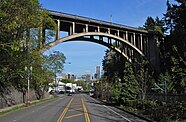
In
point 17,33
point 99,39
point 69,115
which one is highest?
point 99,39

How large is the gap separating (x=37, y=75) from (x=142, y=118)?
25.6 metres

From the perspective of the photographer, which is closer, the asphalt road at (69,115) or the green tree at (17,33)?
the green tree at (17,33)

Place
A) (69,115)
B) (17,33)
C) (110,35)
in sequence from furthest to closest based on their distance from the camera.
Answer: (110,35) < (17,33) < (69,115)

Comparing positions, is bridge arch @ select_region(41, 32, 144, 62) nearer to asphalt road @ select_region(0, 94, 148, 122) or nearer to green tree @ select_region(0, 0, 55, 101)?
green tree @ select_region(0, 0, 55, 101)

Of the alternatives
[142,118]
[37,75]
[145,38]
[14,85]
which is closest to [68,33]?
[37,75]

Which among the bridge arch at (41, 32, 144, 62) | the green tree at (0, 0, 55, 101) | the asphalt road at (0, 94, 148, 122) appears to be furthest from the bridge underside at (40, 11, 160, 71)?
the asphalt road at (0, 94, 148, 122)

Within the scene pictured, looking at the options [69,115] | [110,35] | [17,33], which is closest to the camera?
[69,115]

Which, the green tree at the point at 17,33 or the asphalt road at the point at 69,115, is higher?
the green tree at the point at 17,33

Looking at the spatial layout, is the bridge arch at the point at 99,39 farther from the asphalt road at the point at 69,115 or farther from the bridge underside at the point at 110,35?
the asphalt road at the point at 69,115

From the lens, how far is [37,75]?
44.3 meters

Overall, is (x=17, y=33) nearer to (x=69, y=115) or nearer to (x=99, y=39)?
(x=69, y=115)

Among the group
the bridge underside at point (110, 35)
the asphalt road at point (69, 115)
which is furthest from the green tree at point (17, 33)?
the bridge underside at point (110, 35)

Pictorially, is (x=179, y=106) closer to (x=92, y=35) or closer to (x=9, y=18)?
(x=9, y=18)

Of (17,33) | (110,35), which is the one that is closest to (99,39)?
(110,35)
